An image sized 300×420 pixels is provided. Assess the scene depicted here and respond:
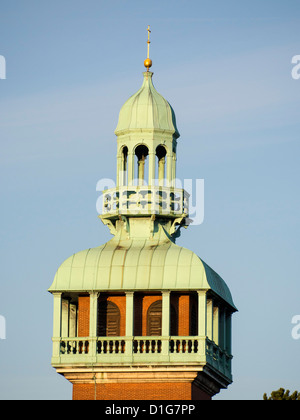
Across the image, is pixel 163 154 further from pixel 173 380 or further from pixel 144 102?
pixel 173 380

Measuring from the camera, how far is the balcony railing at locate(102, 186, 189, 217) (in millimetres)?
104188

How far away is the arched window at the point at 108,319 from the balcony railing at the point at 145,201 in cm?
421

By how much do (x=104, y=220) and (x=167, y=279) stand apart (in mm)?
4968

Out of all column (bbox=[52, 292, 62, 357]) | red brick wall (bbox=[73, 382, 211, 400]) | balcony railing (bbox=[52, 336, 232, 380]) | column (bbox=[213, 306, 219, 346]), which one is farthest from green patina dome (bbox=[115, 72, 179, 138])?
red brick wall (bbox=[73, 382, 211, 400])

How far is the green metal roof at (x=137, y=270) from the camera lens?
334 ft

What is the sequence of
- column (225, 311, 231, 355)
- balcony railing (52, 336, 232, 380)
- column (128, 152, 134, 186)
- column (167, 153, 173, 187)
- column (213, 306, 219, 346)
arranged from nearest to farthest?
balcony railing (52, 336, 232, 380)
column (213, 306, 219, 346)
column (128, 152, 134, 186)
column (167, 153, 173, 187)
column (225, 311, 231, 355)

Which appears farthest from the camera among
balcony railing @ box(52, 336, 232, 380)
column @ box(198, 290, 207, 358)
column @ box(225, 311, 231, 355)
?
column @ box(225, 311, 231, 355)

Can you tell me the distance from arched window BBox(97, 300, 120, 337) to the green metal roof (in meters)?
1.06

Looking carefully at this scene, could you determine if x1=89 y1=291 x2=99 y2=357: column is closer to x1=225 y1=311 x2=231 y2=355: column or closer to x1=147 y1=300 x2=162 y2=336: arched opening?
x1=147 y1=300 x2=162 y2=336: arched opening

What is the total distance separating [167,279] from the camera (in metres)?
102

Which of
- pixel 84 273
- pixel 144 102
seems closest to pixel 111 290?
pixel 84 273

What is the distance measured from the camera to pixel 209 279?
102062 millimetres

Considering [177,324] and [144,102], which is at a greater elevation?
[144,102]

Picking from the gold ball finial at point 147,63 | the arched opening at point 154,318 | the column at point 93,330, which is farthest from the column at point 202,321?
the gold ball finial at point 147,63
